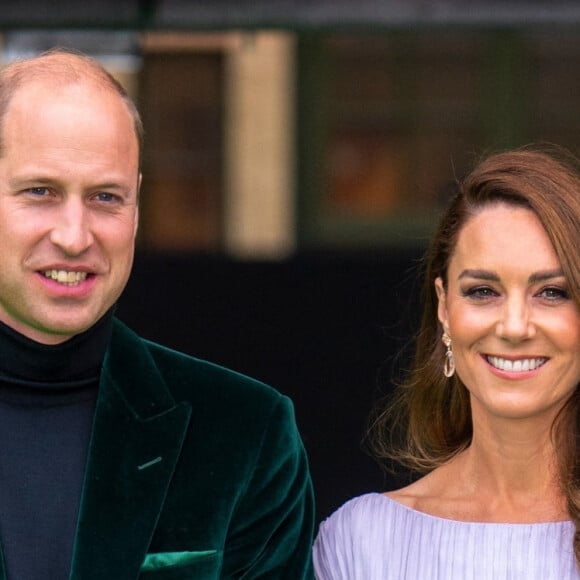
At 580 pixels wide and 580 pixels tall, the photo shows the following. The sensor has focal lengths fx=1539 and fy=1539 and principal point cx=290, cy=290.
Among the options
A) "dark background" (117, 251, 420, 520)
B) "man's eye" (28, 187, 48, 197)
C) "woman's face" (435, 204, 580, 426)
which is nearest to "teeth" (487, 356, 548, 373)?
"woman's face" (435, 204, 580, 426)

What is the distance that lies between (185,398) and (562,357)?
0.72 metres

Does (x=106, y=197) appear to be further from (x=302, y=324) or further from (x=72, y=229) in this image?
(x=302, y=324)

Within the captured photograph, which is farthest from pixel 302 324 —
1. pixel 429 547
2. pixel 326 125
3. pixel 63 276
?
pixel 326 125

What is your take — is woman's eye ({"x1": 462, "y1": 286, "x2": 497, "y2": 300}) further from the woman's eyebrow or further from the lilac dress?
the lilac dress

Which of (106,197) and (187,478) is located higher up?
(106,197)

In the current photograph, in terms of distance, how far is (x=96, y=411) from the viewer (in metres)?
2.81

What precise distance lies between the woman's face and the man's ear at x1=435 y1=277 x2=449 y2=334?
6 cm

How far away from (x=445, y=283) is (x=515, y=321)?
0.97 feet

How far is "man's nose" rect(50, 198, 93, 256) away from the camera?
2666 millimetres

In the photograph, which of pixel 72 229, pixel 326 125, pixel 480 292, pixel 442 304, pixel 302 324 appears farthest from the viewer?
pixel 326 125

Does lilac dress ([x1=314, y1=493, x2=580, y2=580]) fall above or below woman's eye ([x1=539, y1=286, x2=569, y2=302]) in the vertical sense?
below

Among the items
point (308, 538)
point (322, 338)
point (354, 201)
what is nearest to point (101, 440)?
point (308, 538)

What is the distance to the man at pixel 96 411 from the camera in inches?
106

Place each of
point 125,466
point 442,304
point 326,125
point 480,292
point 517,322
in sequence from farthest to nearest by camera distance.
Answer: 1. point 326,125
2. point 442,304
3. point 480,292
4. point 517,322
5. point 125,466
